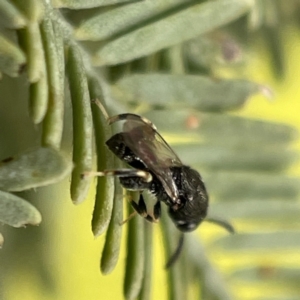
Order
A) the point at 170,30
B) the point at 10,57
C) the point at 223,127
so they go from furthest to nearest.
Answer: the point at 223,127 → the point at 170,30 → the point at 10,57

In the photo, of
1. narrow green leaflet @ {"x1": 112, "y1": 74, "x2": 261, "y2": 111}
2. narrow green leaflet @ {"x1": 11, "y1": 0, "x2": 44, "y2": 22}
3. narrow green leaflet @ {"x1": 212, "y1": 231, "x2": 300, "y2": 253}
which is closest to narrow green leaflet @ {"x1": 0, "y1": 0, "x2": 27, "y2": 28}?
narrow green leaflet @ {"x1": 11, "y1": 0, "x2": 44, "y2": 22}

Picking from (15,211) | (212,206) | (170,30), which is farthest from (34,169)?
(212,206)

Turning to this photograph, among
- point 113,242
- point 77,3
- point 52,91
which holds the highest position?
point 77,3

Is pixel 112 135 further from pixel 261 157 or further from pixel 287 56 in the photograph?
pixel 287 56

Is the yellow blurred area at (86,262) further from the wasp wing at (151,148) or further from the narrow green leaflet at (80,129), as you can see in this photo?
the narrow green leaflet at (80,129)

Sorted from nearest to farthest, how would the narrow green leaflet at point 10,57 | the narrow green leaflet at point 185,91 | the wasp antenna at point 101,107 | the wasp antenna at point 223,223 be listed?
the narrow green leaflet at point 10,57 → the wasp antenna at point 101,107 → the narrow green leaflet at point 185,91 → the wasp antenna at point 223,223

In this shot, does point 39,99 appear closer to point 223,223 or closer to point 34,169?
point 34,169

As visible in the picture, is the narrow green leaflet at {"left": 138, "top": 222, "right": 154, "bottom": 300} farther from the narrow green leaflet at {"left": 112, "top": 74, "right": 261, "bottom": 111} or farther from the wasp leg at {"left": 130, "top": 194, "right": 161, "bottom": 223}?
the narrow green leaflet at {"left": 112, "top": 74, "right": 261, "bottom": 111}

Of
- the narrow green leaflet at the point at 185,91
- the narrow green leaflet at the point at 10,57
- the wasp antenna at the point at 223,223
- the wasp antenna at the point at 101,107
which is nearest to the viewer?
the narrow green leaflet at the point at 10,57

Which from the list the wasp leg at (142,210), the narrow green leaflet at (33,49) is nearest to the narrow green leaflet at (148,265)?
the wasp leg at (142,210)
